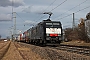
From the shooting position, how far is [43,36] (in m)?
28.4

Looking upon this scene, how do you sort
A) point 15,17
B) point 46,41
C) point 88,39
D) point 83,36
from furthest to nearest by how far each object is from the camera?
point 15,17 < point 83,36 < point 88,39 < point 46,41

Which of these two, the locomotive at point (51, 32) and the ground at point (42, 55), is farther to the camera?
the locomotive at point (51, 32)

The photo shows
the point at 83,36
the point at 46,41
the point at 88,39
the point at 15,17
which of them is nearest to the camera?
the point at 46,41

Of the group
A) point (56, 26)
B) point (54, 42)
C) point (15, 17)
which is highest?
point (15, 17)

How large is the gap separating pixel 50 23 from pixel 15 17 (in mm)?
42735

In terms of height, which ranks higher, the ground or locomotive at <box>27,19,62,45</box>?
locomotive at <box>27,19,62,45</box>

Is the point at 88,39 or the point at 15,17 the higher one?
the point at 15,17

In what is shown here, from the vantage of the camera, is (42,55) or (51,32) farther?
(51,32)

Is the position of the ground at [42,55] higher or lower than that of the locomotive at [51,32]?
lower

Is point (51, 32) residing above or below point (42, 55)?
above

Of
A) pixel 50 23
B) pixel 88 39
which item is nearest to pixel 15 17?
pixel 88 39

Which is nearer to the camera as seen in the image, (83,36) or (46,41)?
(46,41)

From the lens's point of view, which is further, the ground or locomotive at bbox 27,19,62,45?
locomotive at bbox 27,19,62,45

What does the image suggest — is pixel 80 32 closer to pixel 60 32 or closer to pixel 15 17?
pixel 15 17
